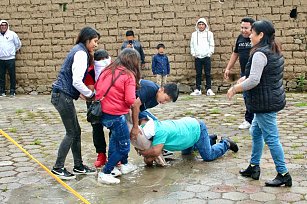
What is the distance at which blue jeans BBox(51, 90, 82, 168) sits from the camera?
16.5ft

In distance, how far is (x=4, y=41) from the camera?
1274 cm

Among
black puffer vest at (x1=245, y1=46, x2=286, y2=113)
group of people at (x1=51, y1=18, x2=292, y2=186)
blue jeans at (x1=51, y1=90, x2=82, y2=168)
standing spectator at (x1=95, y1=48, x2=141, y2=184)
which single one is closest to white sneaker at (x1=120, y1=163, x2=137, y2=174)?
group of people at (x1=51, y1=18, x2=292, y2=186)

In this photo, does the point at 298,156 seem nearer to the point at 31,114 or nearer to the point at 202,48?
the point at 31,114

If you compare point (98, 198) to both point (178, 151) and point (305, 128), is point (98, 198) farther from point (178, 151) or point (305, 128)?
point (305, 128)

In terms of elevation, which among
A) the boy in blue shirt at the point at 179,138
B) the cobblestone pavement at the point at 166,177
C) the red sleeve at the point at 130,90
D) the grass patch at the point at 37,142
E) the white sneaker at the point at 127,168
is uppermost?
the red sleeve at the point at 130,90

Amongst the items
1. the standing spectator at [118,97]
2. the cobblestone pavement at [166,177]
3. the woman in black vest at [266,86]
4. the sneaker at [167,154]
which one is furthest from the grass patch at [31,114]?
the woman in black vest at [266,86]

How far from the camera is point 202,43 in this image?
12.1m

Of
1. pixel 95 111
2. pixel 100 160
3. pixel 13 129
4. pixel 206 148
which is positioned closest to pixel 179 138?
pixel 206 148

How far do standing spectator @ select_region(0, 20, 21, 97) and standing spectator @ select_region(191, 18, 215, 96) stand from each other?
490 cm

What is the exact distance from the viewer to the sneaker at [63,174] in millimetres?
5140

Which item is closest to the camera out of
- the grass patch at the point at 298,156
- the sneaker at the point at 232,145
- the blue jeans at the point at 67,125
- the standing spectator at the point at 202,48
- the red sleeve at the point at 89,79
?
the blue jeans at the point at 67,125

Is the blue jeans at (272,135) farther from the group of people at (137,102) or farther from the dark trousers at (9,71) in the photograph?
the dark trousers at (9,71)

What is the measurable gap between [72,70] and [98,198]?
1.37m

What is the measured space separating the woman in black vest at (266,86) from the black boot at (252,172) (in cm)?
24
